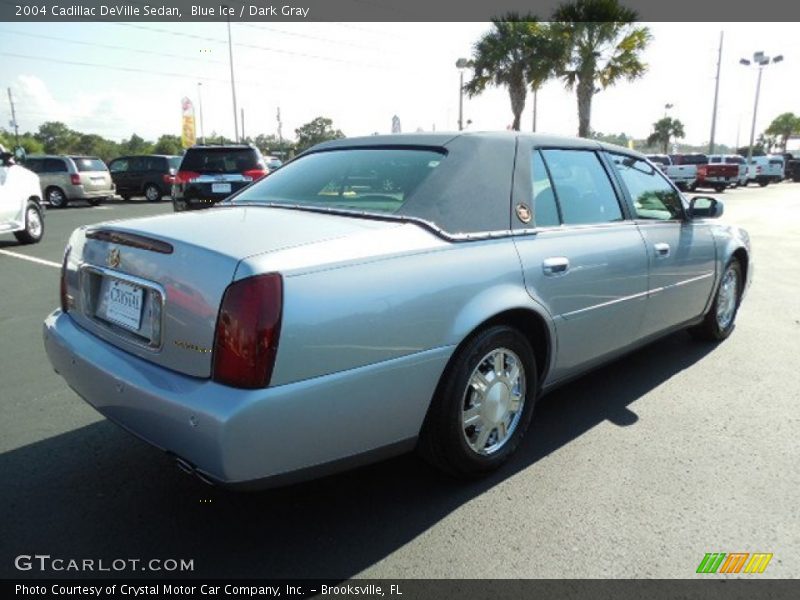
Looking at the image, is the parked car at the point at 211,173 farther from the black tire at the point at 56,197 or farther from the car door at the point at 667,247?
the black tire at the point at 56,197

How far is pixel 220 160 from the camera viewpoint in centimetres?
1023

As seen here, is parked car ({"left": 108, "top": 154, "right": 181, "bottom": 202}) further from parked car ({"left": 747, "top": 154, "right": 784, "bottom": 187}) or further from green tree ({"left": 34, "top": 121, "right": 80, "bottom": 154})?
green tree ({"left": 34, "top": 121, "right": 80, "bottom": 154})

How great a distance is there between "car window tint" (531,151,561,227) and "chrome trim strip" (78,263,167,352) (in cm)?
174

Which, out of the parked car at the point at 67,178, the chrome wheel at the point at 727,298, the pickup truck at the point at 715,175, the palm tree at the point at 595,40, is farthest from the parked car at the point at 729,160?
the chrome wheel at the point at 727,298

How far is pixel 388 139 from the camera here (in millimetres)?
3223

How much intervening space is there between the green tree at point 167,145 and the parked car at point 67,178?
68.7 m

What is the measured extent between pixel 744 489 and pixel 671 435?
0.54 meters

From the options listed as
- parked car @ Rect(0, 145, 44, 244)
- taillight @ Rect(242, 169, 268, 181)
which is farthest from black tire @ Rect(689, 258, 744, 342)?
parked car @ Rect(0, 145, 44, 244)

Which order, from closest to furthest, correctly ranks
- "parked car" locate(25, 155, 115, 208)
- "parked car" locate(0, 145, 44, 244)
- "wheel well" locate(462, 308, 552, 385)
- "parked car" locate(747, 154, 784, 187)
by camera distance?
"wheel well" locate(462, 308, 552, 385), "parked car" locate(0, 145, 44, 244), "parked car" locate(25, 155, 115, 208), "parked car" locate(747, 154, 784, 187)

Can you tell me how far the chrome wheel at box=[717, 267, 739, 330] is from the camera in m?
4.70

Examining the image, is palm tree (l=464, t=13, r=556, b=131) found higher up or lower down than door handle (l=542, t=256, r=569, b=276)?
higher up

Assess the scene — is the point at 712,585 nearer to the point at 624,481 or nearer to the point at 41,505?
the point at 624,481

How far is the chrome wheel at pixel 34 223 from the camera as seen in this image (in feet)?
31.8

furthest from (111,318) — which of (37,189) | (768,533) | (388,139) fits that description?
(37,189)
